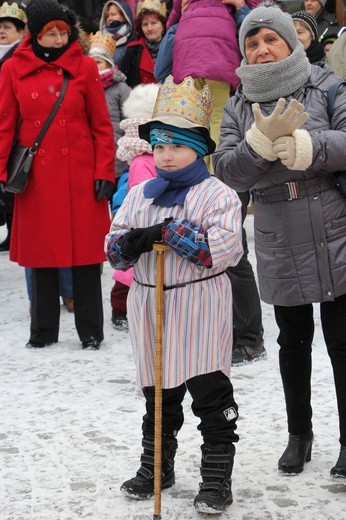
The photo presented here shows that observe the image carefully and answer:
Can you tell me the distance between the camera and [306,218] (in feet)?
13.3

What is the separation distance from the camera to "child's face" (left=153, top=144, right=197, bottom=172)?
3.90 metres

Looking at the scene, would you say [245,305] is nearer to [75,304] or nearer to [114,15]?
[75,304]

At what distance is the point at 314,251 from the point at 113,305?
10.4 feet

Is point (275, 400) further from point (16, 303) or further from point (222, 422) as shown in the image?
point (16, 303)

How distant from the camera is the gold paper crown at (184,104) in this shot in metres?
3.91

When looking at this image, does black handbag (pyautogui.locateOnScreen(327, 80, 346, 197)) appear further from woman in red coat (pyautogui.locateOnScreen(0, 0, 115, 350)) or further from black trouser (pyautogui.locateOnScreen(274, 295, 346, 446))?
woman in red coat (pyautogui.locateOnScreen(0, 0, 115, 350))

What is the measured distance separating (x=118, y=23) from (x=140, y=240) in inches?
269

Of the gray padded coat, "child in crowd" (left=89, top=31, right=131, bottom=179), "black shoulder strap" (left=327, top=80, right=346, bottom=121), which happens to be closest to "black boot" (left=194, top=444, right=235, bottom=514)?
the gray padded coat

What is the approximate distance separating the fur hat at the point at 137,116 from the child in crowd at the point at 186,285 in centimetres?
171

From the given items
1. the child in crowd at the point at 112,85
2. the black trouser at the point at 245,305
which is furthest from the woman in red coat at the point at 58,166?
the child in crowd at the point at 112,85

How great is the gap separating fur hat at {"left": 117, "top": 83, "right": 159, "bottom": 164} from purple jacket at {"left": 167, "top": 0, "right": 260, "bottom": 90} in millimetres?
703

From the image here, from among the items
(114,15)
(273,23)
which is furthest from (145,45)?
(273,23)

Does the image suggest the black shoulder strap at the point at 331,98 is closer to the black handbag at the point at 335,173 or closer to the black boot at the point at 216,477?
the black handbag at the point at 335,173

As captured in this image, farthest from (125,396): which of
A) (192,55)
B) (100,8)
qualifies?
(100,8)
